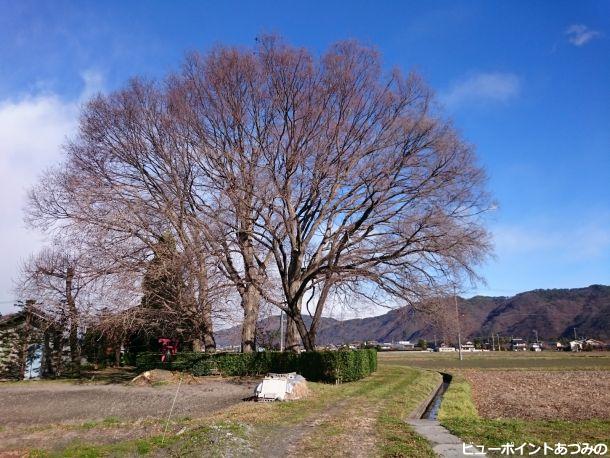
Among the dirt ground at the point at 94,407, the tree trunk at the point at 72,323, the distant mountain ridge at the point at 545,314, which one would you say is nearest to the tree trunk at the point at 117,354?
the tree trunk at the point at 72,323

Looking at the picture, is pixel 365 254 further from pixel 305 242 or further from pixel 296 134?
pixel 296 134

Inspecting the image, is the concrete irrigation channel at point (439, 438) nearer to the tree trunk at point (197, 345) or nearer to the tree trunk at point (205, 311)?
the tree trunk at point (205, 311)

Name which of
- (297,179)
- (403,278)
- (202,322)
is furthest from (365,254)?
(202,322)

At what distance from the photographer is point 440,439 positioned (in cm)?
774

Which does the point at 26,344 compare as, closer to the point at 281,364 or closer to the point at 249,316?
the point at 249,316

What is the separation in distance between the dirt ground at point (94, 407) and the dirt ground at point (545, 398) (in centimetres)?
720

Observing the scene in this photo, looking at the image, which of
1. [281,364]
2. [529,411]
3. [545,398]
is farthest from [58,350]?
[529,411]

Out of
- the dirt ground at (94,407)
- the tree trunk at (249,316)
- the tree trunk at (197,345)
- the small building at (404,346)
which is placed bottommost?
the small building at (404,346)

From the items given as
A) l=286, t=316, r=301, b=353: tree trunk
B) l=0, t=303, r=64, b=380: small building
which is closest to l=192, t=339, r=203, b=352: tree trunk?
l=286, t=316, r=301, b=353: tree trunk

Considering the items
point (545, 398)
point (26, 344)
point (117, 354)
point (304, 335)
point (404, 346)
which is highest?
point (304, 335)

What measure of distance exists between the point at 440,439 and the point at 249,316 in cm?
1651

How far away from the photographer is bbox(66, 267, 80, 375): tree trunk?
21.9m

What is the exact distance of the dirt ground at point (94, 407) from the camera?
356 inches

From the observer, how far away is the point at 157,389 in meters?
17.7
